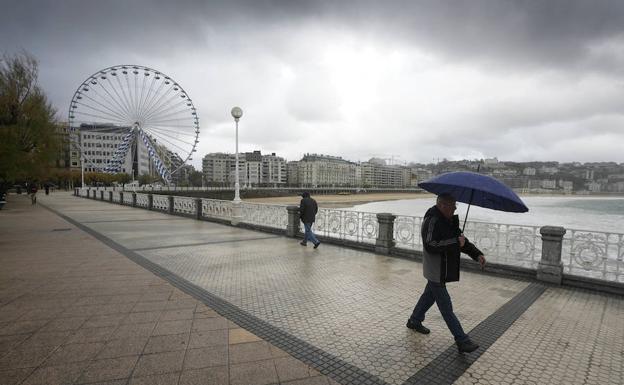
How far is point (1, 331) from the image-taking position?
4152 mm

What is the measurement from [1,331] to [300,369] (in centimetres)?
388

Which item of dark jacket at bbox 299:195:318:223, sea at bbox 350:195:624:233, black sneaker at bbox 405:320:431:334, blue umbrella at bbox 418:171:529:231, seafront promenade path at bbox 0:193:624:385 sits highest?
blue umbrella at bbox 418:171:529:231

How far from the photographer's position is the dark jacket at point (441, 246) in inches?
148

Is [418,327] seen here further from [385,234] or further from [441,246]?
[385,234]

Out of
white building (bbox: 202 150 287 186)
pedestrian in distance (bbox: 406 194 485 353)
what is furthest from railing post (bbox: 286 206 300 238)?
white building (bbox: 202 150 287 186)

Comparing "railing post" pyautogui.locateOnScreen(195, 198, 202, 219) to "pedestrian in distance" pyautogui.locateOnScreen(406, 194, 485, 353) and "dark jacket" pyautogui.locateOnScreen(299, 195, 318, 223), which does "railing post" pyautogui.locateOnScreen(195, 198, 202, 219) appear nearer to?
"dark jacket" pyautogui.locateOnScreen(299, 195, 318, 223)

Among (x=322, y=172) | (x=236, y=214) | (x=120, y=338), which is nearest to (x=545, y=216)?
(x=236, y=214)

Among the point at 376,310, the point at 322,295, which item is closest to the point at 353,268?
the point at 322,295

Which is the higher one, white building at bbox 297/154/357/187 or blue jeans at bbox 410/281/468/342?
white building at bbox 297/154/357/187

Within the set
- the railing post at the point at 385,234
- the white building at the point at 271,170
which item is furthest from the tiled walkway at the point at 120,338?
the white building at the point at 271,170

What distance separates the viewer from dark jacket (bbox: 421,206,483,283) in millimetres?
3750

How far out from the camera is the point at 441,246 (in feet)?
12.2

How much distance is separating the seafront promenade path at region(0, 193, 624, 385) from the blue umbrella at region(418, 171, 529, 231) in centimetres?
177

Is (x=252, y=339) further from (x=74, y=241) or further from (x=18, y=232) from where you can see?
(x=18, y=232)
